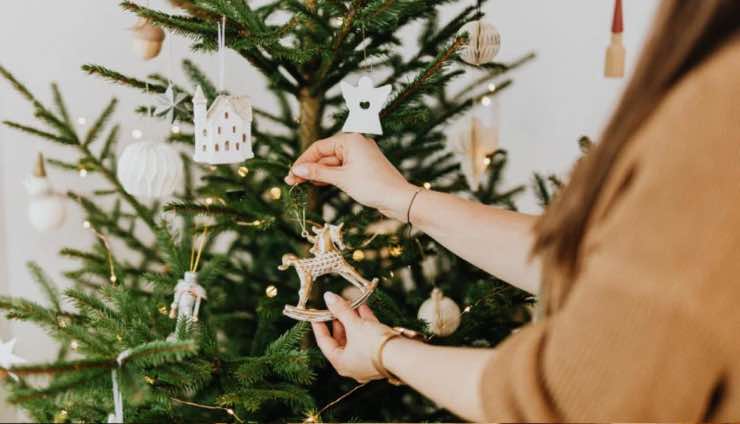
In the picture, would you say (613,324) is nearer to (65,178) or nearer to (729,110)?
(729,110)

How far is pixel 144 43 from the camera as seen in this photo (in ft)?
3.22

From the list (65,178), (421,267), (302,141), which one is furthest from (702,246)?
(65,178)

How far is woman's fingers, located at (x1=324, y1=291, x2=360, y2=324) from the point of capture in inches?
33.3

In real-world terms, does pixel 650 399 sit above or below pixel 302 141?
below

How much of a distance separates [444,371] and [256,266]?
95cm

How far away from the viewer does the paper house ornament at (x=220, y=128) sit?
87cm

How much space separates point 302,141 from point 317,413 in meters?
0.47

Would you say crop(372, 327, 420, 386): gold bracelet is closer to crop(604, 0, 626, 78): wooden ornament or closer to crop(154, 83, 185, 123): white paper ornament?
crop(154, 83, 185, 123): white paper ornament

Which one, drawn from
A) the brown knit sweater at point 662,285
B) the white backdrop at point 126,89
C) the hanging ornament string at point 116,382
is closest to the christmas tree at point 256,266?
the hanging ornament string at point 116,382

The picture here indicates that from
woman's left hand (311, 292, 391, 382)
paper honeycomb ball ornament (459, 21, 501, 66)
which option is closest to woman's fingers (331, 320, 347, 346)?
woman's left hand (311, 292, 391, 382)

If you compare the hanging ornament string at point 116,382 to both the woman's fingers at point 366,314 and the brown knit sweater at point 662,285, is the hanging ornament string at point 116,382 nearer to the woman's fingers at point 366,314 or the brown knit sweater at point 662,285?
the woman's fingers at point 366,314

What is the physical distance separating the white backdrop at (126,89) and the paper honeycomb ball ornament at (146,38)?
0.31m

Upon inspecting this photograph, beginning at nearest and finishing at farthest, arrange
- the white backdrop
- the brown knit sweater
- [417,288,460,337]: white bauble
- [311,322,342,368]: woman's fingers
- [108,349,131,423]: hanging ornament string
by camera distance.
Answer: the brown knit sweater
[108,349,131,423]: hanging ornament string
[311,322,342,368]: woman's fingers
[417,288,460,337]: white bauble
the white backdrop

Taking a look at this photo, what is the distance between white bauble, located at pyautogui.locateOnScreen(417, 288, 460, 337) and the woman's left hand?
0.24 meters
